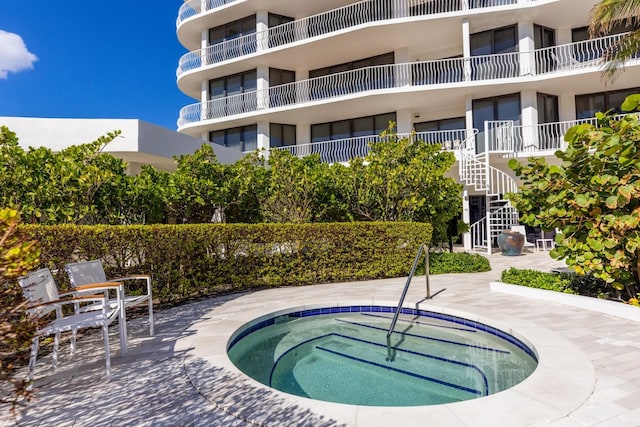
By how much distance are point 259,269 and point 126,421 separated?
17.2ft

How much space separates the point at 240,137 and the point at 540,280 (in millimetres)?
16472

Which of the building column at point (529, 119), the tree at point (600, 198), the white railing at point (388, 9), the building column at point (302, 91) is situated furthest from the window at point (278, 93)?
the tree at point (600, 198)

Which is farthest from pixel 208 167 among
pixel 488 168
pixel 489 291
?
pixel 488 168

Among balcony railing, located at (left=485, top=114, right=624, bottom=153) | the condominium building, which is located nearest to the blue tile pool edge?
the condominium building

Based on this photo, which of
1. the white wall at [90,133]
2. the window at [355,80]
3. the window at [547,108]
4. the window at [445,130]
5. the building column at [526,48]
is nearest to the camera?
the white wall at [90,133]

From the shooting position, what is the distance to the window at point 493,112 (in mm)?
15211

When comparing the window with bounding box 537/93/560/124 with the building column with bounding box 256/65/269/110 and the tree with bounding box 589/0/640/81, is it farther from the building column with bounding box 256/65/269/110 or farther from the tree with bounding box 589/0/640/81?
the building column with bounding box 256/65/269/110

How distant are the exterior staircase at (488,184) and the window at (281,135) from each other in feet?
28.7

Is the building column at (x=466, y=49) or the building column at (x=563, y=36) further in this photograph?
the building column at (x=563, y=36)

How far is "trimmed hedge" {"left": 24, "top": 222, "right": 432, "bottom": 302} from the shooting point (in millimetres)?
5531

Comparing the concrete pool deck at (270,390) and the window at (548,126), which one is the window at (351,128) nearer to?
the window at (548,126)

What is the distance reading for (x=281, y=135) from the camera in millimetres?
19578

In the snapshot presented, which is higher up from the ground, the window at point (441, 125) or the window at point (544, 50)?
the window at point (544, 50)

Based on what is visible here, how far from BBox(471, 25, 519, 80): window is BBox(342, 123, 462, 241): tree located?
24.2 ft
